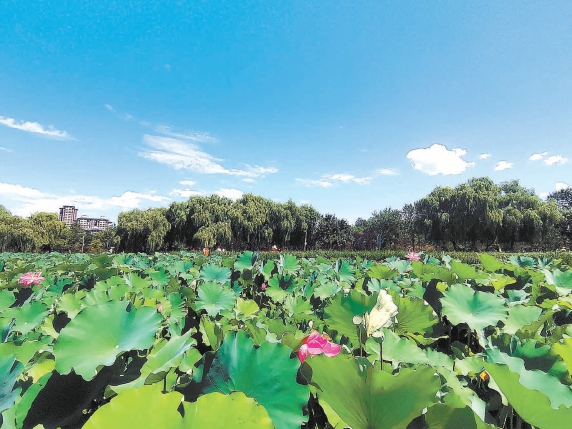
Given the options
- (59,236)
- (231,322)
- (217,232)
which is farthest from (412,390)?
(59,236)

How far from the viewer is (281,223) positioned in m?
39.6

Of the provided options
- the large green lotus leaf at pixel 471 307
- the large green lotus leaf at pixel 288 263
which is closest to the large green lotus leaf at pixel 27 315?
the large green lotus leaf at pixel 471 307

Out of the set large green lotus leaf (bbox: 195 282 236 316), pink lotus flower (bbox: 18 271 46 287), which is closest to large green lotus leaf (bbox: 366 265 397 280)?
large green lotus leaf (bbox: 195 282 236 316)

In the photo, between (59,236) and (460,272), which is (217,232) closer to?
(59,236)

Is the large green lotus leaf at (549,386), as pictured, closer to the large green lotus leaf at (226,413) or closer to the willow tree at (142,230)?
the large green lotus leaf at (226,413)

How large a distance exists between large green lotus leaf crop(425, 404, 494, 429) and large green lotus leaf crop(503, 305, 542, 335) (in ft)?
3.10

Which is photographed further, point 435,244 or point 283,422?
Result: point 435,244

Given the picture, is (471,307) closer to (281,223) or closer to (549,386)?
(549,386)

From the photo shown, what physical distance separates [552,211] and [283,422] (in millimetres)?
41776

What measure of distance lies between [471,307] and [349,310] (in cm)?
66

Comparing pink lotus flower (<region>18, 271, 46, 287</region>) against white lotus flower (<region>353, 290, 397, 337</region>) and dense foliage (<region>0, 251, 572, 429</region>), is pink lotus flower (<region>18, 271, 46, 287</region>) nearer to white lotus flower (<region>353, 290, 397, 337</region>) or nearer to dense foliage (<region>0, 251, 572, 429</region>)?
dense foliage (<region>0, 251, 572, 429</region>)

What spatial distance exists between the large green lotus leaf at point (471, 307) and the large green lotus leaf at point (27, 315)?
5.37 feet

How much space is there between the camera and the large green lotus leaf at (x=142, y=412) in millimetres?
389

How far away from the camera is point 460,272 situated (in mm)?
1932
